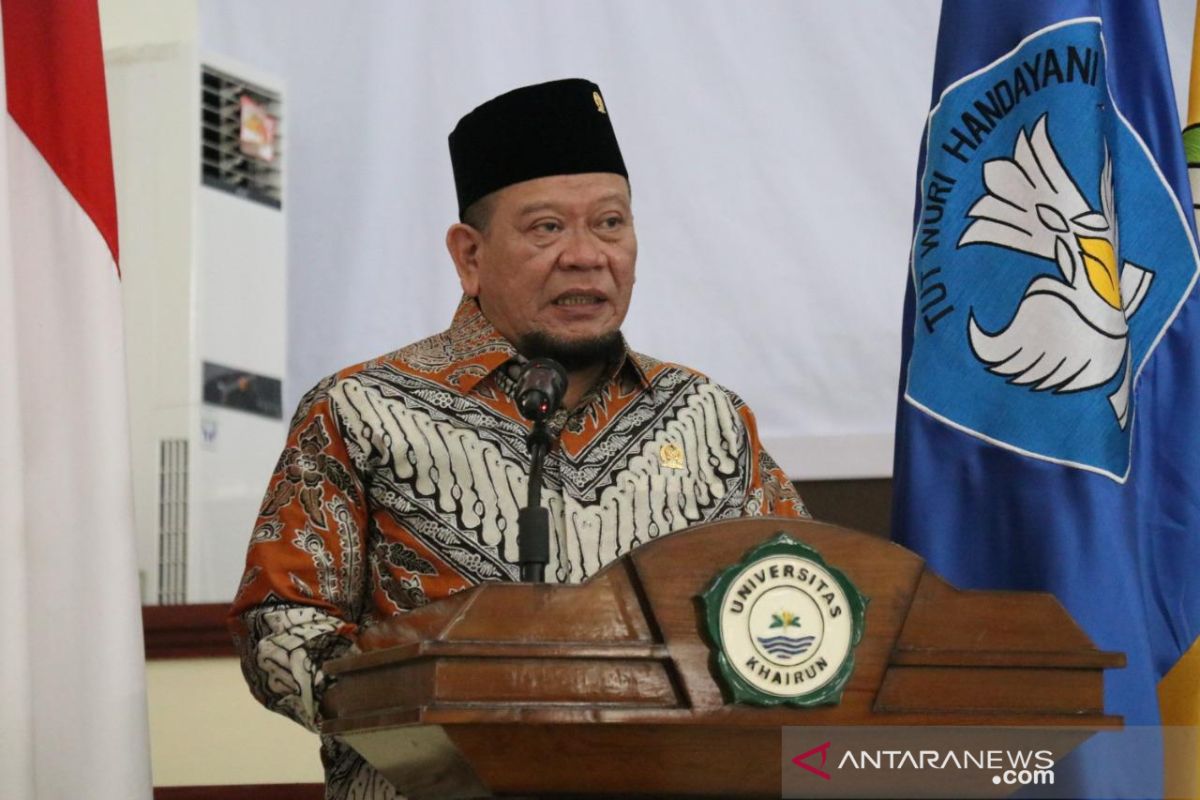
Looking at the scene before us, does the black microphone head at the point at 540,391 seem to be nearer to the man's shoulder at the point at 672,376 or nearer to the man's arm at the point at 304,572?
the man's arm at the point at 304,572

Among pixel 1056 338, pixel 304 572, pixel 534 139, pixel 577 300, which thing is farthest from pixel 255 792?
pixel 1056 338

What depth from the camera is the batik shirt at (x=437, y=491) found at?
2.03 m

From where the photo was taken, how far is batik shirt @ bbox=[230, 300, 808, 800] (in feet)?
6.66

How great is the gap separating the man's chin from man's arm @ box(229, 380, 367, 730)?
0.28 metres

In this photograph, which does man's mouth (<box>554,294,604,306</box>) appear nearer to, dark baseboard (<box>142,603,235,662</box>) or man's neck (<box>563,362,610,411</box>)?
man's neck (<box>563,362,610,411</box>)

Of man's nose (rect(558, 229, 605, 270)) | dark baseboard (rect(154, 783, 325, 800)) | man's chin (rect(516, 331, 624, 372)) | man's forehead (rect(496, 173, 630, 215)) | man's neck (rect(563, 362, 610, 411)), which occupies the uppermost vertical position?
man's forehead (rect(496, 173, 630, 215))

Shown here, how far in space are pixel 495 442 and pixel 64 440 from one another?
0.55 metres

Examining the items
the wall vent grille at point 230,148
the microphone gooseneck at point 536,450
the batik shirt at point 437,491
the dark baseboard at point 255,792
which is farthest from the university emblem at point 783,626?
the wall vent grille at point 230,148

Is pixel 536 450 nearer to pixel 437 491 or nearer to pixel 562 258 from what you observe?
pixel 437 491

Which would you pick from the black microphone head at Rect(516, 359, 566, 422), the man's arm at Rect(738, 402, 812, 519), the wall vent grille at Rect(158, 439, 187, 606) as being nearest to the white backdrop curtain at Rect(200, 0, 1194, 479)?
the wall vent grille at Rect(158, 439, 187, 606)

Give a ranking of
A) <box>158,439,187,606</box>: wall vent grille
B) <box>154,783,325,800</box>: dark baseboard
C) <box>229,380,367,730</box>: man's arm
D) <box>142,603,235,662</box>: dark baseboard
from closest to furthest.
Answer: <box>229,380,367,730</box>: man's arm → <box>154,783,325,800</box>: dark baseboard → <box>142,603,235,662</box>: dark baseboard → <box>158,439,187,606</box>: wall vent grille

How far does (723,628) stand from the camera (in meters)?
1.54

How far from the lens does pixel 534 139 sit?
2381 millimetres

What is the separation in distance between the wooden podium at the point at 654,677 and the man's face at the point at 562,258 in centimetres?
75
